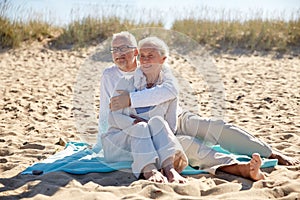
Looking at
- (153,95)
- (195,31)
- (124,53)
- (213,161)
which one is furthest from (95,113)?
(195,31)

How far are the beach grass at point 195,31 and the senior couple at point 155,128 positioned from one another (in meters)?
8.66

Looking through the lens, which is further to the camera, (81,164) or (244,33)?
(244,33)

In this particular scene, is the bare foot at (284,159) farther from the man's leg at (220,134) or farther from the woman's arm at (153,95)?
the woman's arm at (153,95)

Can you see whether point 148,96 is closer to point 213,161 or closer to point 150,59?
point 150,59

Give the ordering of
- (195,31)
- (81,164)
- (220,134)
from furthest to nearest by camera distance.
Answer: (195,31), (220,134), (81,164)

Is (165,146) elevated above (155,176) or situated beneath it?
elevated above

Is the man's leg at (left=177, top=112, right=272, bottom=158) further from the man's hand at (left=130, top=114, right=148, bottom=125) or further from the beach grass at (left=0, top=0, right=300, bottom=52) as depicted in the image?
the beach grass at (left=0, top=0, right=300, bottom=52)

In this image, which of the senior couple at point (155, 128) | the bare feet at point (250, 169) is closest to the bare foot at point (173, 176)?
the senior couple at point (155, 128)

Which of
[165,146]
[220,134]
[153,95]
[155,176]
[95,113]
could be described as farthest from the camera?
[95,113]

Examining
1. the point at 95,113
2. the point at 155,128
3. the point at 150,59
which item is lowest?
the point at 95,113

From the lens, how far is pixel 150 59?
3383 mm

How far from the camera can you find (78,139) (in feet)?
15.1

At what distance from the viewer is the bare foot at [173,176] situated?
9.96 ft

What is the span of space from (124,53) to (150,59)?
30 cm
